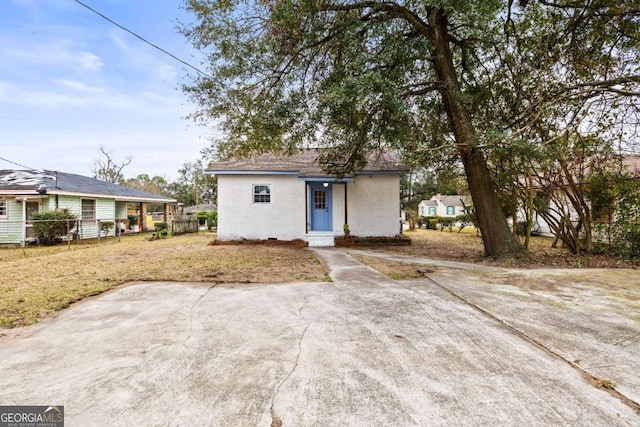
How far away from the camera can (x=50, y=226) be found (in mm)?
13828

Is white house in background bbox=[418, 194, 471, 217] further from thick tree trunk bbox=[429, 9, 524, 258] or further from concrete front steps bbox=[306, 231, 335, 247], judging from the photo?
thick tree trunk bbox=[429, 9, 524, 258]

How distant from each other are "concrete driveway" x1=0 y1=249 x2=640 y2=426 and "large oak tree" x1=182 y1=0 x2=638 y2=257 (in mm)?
4270

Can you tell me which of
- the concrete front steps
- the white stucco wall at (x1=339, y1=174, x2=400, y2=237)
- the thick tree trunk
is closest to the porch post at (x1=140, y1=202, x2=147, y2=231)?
the concrete front steps

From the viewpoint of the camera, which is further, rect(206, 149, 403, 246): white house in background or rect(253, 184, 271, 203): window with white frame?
rect(253, 184, 271, 203): window with white frame

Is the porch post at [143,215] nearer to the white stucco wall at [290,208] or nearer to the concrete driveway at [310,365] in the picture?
the white stucco wall at [290,208]

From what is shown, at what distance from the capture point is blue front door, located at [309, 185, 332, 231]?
42.8 feet

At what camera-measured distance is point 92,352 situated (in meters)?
2.92

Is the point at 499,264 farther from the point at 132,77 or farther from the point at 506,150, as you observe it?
the point at 132,77

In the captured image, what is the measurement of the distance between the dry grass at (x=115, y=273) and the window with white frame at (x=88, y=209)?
34.8 feet

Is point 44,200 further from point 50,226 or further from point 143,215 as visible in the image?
point 143,215

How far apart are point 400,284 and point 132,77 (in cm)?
1428

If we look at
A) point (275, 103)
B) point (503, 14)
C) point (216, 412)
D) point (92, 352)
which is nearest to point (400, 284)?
point (216, 412)

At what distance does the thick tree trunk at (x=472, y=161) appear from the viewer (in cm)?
772

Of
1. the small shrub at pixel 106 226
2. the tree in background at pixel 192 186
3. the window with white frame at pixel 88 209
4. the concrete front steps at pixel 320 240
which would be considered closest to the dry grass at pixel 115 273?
the concrete front steps at pixel 320 240
